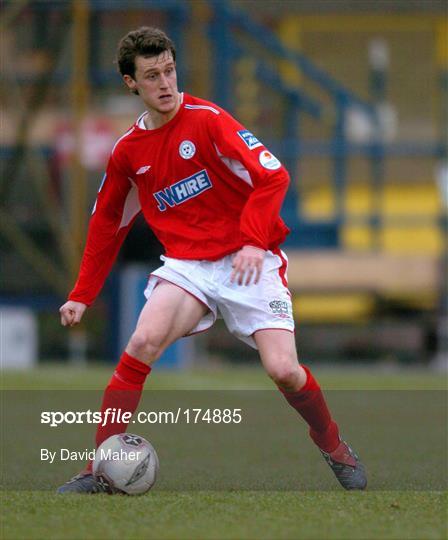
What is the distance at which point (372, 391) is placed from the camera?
39.5 ft

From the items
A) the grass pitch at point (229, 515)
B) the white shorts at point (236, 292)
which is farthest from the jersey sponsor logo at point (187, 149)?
the grass pitch at point (229, 515)

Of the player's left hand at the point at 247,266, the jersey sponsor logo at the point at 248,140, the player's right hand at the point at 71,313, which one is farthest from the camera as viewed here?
the player's right hand at the point at 71,313

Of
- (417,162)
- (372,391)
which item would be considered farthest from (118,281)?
(372,391)

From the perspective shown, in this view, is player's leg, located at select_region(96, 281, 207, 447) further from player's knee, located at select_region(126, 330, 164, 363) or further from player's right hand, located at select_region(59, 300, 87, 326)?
player's right hand, located at select_region(59, 300, 87, 326)

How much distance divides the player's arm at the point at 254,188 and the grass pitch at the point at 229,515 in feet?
2.84

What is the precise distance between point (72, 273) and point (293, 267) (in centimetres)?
304

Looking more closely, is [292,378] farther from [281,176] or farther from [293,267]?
[293,267]

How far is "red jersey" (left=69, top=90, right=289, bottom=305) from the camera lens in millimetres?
5594

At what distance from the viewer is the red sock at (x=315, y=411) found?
5.75 m

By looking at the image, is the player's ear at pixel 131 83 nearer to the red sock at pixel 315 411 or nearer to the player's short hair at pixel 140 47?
the player's short hair at pixel 140 47

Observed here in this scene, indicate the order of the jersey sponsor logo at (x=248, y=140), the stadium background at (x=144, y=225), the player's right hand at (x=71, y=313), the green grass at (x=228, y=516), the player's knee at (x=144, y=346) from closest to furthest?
the green grass at (x=228, y=516)
the player's knee at (x=144, y=346)
the jersey sponsor logo at (x=248, y=140)
the player's right hand at (x=71, y=313)
the stadium background at (x=144, y=225)

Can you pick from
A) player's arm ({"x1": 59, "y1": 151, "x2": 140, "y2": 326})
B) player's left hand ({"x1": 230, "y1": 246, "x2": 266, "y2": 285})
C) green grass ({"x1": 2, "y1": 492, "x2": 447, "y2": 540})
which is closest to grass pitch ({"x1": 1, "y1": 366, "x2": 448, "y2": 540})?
green grass ({"x1": 2, "y1": 492, "x2": 447, "y2": 540})

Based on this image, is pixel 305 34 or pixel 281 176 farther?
pixel 305 34

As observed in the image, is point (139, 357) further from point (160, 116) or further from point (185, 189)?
point (160, 116)
